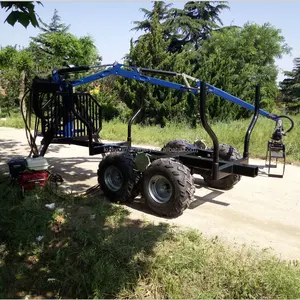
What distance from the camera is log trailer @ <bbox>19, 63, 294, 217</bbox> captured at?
462 cm

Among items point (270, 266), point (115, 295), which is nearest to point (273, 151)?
point (270, 266)

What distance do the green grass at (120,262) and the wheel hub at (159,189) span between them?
0.48 meters

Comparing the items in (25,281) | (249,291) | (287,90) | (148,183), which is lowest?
(25,281)

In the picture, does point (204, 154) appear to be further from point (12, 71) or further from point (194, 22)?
point (194, 22)

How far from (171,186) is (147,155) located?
70 centimetres

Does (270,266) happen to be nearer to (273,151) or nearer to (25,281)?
(25,281)

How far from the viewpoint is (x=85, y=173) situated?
23.3 ft

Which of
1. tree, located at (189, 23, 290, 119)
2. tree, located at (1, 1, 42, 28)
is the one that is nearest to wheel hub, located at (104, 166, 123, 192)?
Result: tree, located at (1, 1, 42, 28)

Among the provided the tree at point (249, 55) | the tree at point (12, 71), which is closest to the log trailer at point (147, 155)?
the tree at point (249, 55)

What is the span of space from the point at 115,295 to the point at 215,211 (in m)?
2.26

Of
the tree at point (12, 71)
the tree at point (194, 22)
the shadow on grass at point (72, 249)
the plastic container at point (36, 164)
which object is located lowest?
the shadow on grass at point (72, 249)

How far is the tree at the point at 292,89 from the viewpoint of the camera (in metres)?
37.5

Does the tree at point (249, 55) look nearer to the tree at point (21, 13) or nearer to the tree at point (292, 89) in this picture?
the tree at point (292, 89)

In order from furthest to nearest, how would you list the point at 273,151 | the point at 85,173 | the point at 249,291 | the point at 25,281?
the point at 273,151, the point at 85,173, the point at 25,281, the point at 249,291
